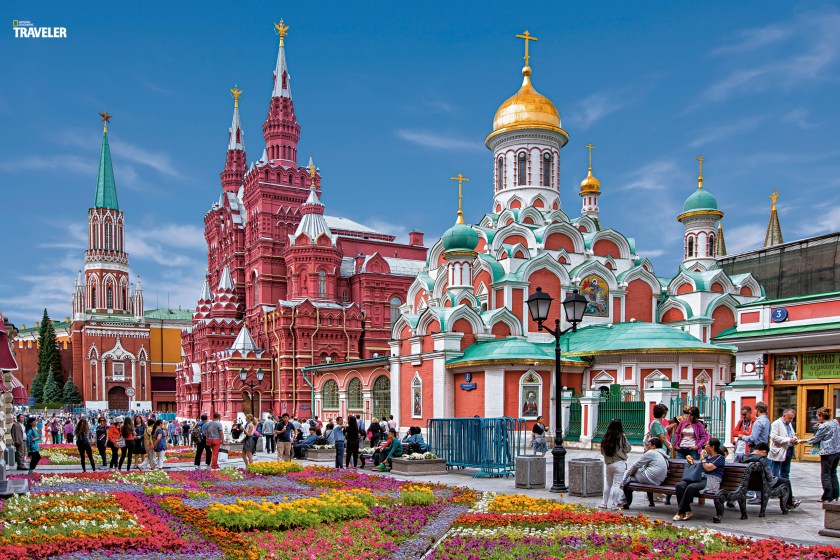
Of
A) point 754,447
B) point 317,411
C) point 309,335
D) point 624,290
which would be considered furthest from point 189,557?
point 309,335

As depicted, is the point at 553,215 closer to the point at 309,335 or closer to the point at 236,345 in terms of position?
the point at 309,335

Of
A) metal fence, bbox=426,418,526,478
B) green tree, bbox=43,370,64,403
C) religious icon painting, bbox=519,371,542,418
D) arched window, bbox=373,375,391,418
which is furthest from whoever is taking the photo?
green tree, bbox=43,370,64,403

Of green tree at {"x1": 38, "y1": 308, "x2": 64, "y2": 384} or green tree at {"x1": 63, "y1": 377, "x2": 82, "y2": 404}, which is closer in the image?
green tree at {"x1": 63, "y1": 377, "x2": 82, "y2": 404}

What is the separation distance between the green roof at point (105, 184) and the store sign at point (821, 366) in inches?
3031

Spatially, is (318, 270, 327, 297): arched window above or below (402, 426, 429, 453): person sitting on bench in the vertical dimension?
above

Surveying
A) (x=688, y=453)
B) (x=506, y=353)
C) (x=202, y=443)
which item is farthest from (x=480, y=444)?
(x=506, y=353)

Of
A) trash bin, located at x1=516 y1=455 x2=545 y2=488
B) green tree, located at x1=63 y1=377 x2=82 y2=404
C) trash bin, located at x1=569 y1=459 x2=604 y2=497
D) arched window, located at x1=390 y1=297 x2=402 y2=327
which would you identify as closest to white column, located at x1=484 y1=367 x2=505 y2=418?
trash bin, located at x1=516 y1=455 x2=545 y2=488

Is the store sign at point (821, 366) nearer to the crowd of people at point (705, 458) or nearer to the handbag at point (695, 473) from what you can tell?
the crowd of people at point (705, 458)

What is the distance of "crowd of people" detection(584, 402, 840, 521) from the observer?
9.86m

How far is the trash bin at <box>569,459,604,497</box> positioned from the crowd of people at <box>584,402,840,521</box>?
0.75 meters

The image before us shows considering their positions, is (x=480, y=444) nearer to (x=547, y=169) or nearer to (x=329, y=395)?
(x=547, y=169)

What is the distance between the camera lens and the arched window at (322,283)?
47934mm

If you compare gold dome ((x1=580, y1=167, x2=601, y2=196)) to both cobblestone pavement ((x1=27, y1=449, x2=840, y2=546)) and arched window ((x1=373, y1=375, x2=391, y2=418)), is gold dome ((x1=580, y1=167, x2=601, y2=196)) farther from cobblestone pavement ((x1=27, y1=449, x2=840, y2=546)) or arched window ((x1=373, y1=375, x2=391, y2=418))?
cobblestone pavement ((x1=27, y1=449, x2=840, y2=546))

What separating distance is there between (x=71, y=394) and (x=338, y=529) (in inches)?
2885
